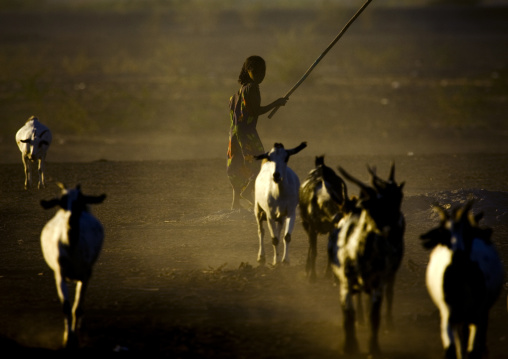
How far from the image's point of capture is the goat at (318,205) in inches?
422

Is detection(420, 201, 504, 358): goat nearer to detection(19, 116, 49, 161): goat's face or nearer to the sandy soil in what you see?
the sandy soil

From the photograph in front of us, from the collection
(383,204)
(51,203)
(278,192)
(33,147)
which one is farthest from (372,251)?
(33,147)

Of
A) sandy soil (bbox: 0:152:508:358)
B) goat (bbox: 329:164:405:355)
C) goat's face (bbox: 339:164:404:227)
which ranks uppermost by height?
goat's face (bbox: 339:164:404:227)

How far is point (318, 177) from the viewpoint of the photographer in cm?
1099

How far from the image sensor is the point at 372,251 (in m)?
7.95

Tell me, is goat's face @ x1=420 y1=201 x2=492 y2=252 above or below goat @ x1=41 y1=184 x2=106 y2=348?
above

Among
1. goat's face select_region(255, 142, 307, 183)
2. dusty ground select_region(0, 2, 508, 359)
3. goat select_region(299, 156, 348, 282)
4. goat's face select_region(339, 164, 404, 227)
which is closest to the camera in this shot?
goat's face select_region(339, 164, 404, 227)

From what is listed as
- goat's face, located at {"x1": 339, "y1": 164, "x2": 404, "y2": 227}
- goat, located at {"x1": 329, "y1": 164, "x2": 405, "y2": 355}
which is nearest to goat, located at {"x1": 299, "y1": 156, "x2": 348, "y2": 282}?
goat, located at {"x1": 329, "y1": 164, "x2": 405, "y2": 355}

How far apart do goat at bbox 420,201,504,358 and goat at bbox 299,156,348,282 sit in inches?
130

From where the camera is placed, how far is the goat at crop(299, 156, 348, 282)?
10.7 metres

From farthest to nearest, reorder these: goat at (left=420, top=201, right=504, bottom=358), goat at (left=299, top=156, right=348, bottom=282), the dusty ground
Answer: goat at (left=299, top=156, right=348, bottom=282) → the dusty ground → goat at (left=420, top=201, right=504, bottom=358)

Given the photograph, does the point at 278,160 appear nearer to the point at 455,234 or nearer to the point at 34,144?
the point at 455,234

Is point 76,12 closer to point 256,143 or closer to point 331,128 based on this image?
point 331,128

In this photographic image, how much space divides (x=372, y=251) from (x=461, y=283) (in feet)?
3.25
